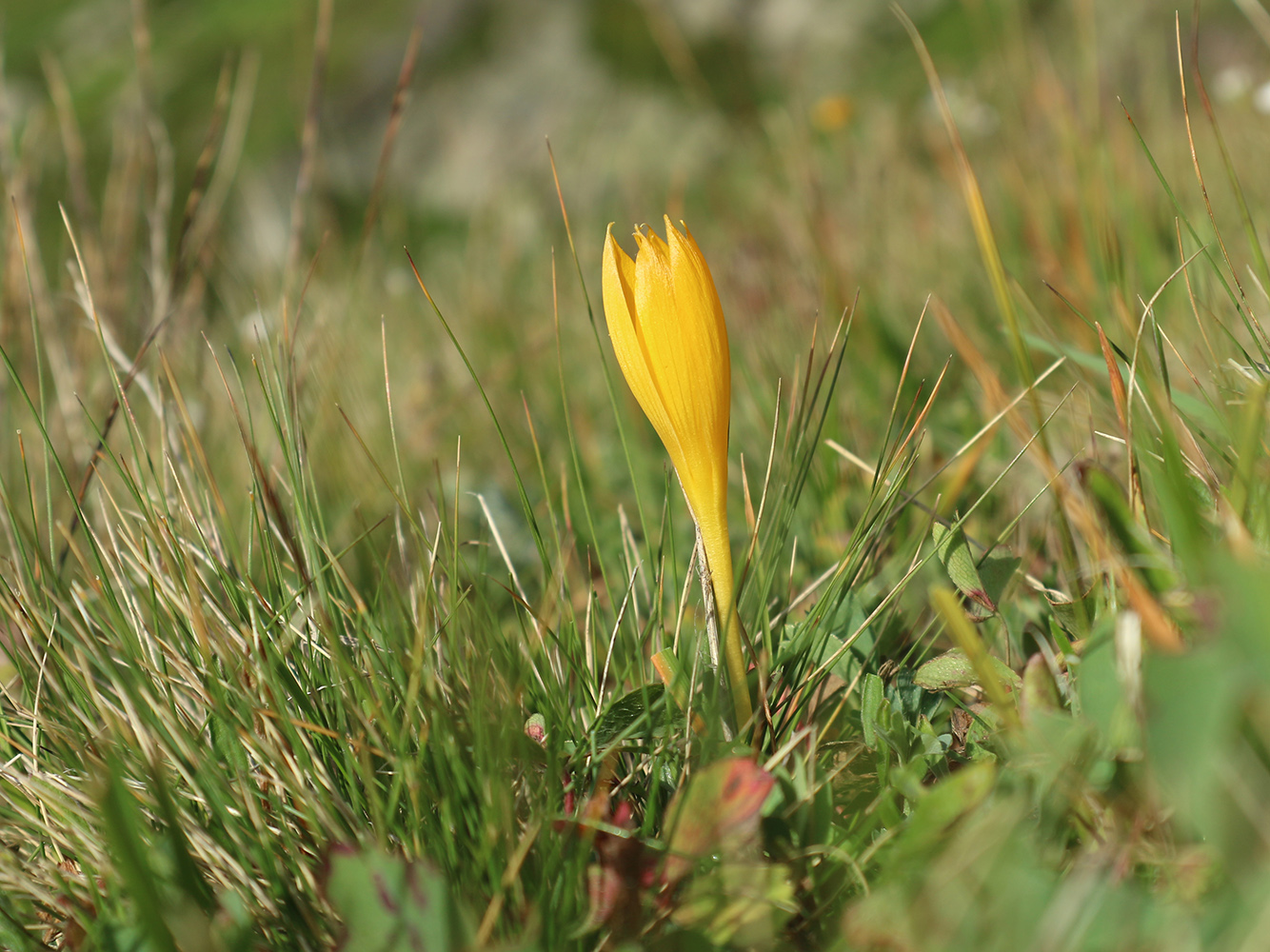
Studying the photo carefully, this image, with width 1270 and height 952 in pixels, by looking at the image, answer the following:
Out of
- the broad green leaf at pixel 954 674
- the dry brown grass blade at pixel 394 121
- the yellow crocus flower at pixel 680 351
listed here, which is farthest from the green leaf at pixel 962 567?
the dry brown grass blade at pixel 394 121

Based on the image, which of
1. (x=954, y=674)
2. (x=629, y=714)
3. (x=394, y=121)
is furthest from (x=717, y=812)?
(x=394, y=121)

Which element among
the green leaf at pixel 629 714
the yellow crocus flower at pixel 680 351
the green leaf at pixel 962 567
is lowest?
the green leaf at pixel 629 714

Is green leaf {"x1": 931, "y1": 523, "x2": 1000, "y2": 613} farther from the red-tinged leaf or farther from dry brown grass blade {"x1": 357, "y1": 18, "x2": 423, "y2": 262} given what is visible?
dry brown grass blade {"x1": 357, "y1": 18, "x2": 423, "y2": 262}

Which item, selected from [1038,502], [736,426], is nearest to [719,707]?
[1038,502]

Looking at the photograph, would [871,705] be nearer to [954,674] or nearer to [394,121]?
[954,674]

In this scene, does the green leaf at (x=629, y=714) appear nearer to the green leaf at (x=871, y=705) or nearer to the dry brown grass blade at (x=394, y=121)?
the green leaf at (x=871, y=705)
